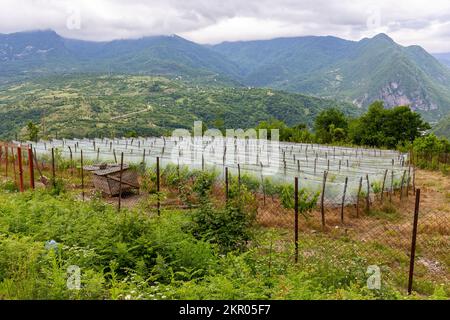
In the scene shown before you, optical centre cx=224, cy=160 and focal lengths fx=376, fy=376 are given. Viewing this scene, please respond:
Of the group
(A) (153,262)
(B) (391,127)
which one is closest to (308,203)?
(A) (153,262)

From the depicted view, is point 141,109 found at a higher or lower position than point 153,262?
higher

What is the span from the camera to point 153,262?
594 cm

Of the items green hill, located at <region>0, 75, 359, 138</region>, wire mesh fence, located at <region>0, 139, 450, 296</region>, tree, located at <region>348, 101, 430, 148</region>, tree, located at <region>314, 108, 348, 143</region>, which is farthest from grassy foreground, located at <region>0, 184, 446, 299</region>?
green hill, located at <region>0, 75, 359, 138</region>

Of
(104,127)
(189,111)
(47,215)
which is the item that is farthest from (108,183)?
(189,111)

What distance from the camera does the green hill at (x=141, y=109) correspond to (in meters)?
72.6

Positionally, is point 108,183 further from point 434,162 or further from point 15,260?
point 434,162

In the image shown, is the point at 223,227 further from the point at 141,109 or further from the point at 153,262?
the point at 141,109

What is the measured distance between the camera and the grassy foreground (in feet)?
14.1

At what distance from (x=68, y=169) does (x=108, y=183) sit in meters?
5.59

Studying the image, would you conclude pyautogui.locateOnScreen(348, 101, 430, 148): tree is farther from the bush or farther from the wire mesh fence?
the bush

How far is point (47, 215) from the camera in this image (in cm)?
761

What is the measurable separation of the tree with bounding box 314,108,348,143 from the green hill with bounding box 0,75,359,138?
1386 centimetres

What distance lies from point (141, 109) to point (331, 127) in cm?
6173

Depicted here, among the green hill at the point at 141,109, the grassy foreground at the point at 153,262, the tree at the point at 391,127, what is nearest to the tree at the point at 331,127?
the tree at the point at 391,127
